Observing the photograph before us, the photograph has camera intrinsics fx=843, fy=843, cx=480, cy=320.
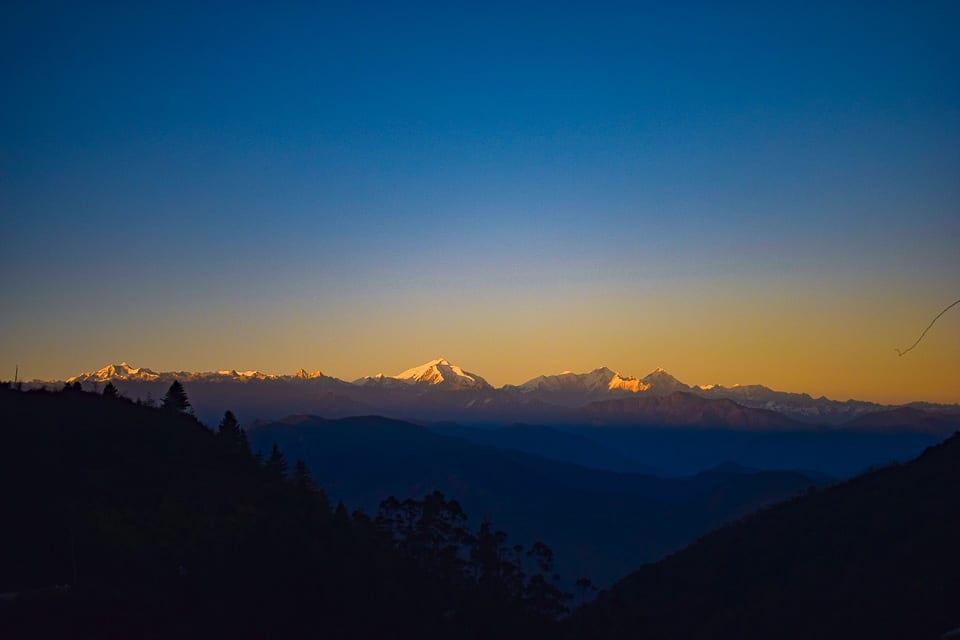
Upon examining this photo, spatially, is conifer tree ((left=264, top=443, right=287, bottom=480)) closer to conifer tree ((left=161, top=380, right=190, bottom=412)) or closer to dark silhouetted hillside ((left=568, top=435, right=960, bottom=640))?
conifer tree ((left=161, top=380, right=190, bottom=412))

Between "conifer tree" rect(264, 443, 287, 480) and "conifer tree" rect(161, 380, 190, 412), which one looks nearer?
"conifer tree" rect(264, 443, 287, 480)

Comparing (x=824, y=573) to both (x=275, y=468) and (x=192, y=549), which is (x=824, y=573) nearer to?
(x=192, y=549)

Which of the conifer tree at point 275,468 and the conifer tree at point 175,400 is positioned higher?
the conifer tree at point 175,400

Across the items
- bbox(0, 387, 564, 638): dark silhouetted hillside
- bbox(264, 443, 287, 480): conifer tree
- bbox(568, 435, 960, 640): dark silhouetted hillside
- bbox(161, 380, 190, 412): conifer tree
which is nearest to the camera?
bbox(0, 387, 564, 638): dark silhouetted hillside

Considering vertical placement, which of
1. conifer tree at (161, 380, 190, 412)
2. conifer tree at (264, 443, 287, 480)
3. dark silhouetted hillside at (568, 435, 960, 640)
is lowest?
dark silhouetted hillside at (568, 435, 960, 640)

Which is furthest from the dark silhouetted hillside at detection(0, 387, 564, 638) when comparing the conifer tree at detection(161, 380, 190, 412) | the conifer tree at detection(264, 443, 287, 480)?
the conifer tree at detection(161, 380, 190, 412)

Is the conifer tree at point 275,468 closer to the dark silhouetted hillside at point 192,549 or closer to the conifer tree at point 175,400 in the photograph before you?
the dark silhouetted hillside at point 192,549

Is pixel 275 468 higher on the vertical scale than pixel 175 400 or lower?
lower

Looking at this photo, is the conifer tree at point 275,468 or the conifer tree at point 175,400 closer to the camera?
the conifer tree at point 275,468

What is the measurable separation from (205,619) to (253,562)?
843 cm

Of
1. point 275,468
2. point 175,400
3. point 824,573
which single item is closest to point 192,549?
point 275,468

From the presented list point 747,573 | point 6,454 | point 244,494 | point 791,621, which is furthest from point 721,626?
point 6,454

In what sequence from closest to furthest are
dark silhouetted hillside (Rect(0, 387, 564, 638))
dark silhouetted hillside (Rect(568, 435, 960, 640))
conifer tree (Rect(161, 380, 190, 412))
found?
1. dark silhouetted hillside (Rect(0, 387, 564, 638))
2. dark silhouetted hillside (Rect(568, 435, 960, 640))
3. conifer tree (Rect(161, 380, 190, 412))

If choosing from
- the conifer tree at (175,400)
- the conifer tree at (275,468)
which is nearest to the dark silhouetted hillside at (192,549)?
the conifer tree at (275,468)
